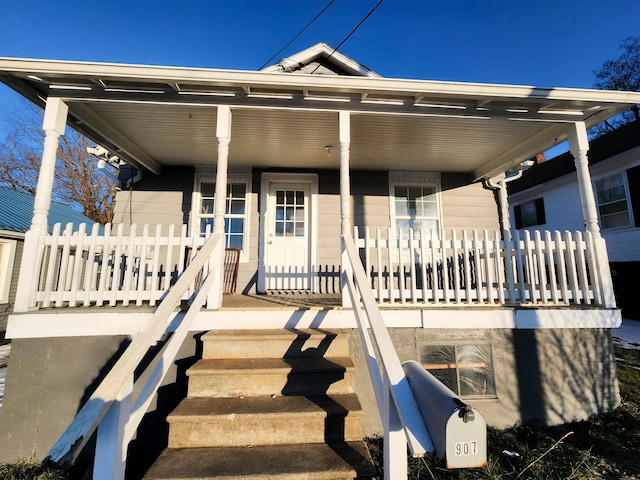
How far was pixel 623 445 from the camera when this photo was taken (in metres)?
2.54

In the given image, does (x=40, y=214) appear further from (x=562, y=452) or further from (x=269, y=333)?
(x=562, y=452)

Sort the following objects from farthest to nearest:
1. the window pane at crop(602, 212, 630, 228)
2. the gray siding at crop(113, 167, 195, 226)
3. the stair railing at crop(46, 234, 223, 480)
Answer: the window pane at crop(602, 212, 630, 228)
the gray siding at crop(113, 167, 195, 226)
the stair railing at crop(46, 234, 223, 480)

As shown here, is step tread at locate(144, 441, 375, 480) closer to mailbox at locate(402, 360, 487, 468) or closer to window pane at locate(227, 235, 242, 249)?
mailbox at locate(402, 360, 487, 468)

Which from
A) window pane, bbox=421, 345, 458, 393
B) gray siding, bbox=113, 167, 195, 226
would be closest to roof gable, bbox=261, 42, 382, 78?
gray siding, bbox=113, 167, 195, 226

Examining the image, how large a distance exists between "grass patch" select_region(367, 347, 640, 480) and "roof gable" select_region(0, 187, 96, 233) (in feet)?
30.4

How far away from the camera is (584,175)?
349 cm

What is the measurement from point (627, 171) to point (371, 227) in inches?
289

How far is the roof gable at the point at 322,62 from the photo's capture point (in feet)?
16.0

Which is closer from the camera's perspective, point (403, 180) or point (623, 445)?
point (623, 445)

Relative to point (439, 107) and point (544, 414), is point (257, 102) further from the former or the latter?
point (544, 414)

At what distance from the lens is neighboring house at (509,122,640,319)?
7449 millimetres

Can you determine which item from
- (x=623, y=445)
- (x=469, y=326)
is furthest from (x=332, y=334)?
(x=623, y=445)

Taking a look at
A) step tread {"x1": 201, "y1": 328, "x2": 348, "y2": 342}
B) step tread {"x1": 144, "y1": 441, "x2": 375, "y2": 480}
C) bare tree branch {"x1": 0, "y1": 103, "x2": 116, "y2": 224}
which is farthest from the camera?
Result: bare tree branch {"x1": 0, "y1": 103, "x2": 116, "y2": 224}

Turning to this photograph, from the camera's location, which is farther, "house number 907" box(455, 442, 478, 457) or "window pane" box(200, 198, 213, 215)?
"window pane" box(200, 198, 213, 215)
